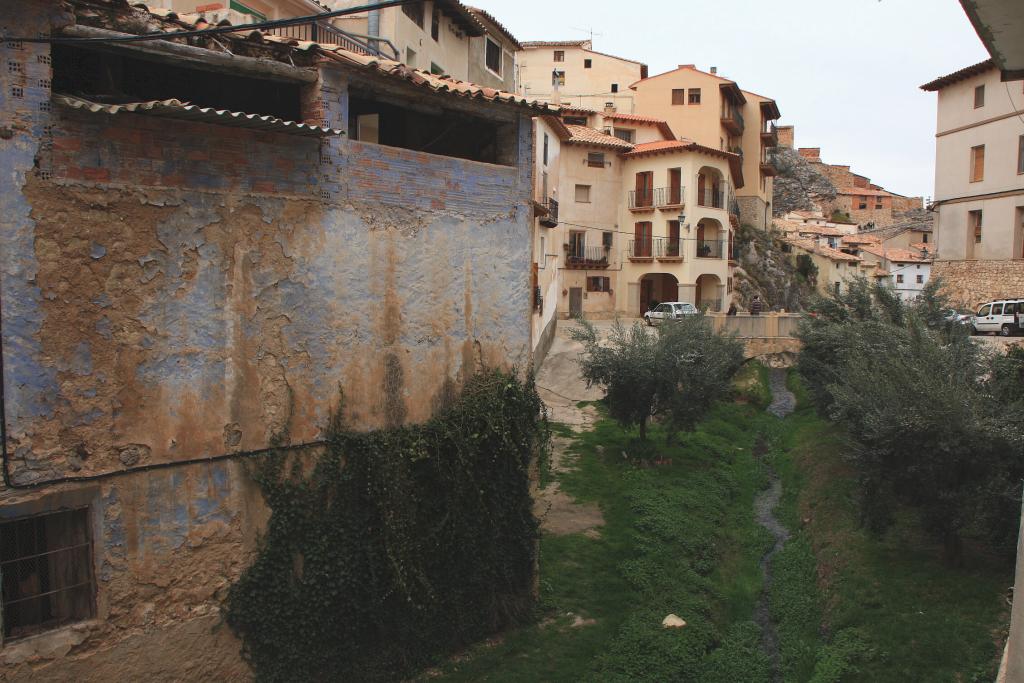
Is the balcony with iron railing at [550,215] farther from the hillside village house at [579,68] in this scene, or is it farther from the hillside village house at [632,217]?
the hillside village house at [579,68]

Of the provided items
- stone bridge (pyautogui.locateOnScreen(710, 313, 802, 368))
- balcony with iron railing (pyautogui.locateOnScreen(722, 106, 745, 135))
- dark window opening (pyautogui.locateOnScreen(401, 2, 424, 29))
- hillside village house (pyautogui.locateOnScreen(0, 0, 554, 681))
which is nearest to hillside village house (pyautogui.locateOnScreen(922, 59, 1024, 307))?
stone bridge (pyautogui.locateOnScreen(710, 313, 802, 368))

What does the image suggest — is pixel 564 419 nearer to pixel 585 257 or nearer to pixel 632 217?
pixel 585 257

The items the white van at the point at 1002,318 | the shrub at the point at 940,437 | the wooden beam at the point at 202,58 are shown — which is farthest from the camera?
the white van at the point at 1002,318

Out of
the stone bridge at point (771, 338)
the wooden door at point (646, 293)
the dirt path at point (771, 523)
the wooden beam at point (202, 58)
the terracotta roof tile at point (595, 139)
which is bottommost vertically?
the dirt path at point (771, 523)

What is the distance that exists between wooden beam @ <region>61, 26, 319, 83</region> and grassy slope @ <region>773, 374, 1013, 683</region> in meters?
10.8

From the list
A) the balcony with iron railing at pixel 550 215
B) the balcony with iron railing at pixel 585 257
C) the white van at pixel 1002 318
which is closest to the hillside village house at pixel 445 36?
the balcony with iron railing at pixel 550 215

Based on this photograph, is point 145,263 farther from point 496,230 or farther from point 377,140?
point 377,140

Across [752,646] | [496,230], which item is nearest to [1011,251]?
[752,646]

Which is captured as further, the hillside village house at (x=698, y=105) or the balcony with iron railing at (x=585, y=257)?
the hillside village house at (x=698, y=105)

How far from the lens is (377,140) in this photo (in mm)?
12883

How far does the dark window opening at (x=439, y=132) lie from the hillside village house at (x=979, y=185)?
104 feet

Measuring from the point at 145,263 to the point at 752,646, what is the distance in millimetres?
10687

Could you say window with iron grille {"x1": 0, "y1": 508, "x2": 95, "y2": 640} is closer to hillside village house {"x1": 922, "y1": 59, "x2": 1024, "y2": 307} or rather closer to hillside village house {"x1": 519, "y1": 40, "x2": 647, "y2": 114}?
hillside village house {"x1": 922, "y1": 59, "x2": 1024, "y2": 307}

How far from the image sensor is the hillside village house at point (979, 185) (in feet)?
114
